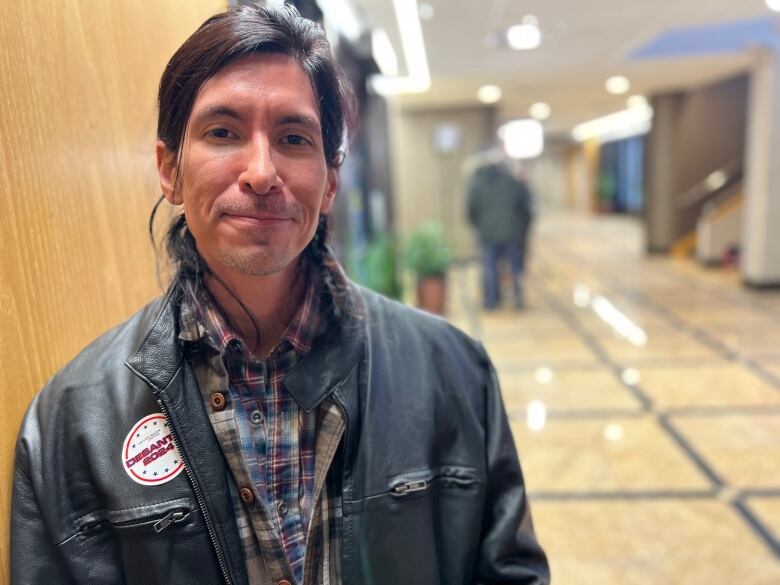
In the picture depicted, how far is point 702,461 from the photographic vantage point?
2.95 meters

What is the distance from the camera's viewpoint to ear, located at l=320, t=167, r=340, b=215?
0.97 meters

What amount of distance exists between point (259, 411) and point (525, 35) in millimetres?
5448

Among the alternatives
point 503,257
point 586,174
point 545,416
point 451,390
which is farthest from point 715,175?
point 586,174

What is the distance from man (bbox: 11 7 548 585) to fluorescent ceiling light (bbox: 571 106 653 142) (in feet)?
43.6

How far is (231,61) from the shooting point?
0.82 metres

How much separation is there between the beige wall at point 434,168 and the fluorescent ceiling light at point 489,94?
36cm

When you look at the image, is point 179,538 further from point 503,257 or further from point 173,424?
point 503,257

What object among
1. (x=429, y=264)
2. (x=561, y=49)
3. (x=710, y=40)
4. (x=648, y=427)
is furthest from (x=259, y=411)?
(x=710, y=40)

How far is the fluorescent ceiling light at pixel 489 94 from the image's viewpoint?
27.2 feet

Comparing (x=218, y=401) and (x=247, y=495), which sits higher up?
(x=218, y=401)

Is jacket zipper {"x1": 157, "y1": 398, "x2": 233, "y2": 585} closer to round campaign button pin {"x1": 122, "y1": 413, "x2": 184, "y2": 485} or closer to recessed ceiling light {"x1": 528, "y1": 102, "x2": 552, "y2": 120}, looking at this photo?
round campaign button pin {"x1": 122, "y1": 413, "x2": 184, "y2": 485}

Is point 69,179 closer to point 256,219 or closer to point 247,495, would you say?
point 256,219

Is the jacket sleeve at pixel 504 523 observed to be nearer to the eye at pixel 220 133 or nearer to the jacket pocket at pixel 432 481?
the jacket pocket at pixel 432 481

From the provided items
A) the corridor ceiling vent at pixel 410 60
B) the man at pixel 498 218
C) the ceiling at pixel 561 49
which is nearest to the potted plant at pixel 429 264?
the man at pixel 498 218
